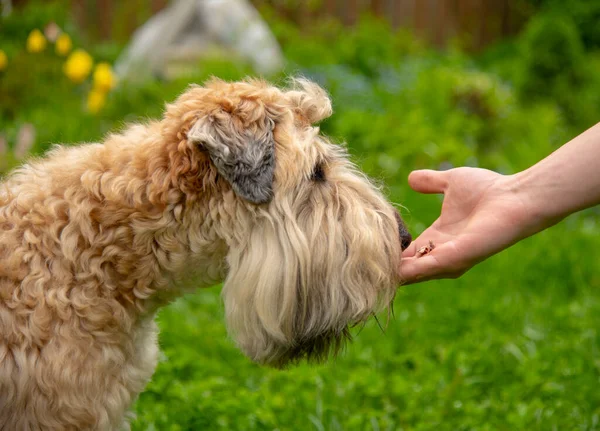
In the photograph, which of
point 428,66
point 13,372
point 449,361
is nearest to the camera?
point 13,372

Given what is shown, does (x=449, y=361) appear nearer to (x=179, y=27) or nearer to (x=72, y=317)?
(x=72, y=317)

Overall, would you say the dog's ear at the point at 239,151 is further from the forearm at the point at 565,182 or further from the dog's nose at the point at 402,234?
the forearm at the point at 565,182

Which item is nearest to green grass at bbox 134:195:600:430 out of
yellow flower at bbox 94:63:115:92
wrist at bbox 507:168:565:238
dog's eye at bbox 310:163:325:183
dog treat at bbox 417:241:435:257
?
dog treat at bbox 417:241:435:257

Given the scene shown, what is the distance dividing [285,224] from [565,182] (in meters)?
1.13

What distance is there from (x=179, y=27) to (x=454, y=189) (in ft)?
21.4

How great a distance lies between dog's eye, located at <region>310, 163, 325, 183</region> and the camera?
2.96 meters

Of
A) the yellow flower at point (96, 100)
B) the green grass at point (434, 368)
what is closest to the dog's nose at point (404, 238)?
the green grass at point (434, 368)

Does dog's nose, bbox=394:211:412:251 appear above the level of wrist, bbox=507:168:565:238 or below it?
above

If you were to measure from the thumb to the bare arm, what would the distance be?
22 cm

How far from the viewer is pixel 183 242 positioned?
2.92 metres

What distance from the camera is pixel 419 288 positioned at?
570cm

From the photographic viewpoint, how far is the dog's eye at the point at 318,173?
9.71 feet

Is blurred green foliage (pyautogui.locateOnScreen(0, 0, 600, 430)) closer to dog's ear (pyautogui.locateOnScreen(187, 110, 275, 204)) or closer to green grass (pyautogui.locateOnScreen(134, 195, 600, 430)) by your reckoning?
green grass (pyautogui.locateOnScreen(134, 195, 600, 430))

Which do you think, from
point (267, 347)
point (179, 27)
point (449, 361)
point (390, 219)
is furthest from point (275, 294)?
point (179, 27)
